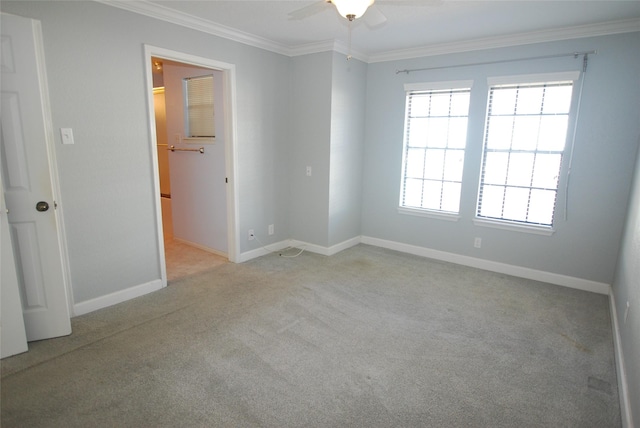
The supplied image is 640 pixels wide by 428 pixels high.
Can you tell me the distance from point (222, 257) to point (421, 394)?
295 centimetres

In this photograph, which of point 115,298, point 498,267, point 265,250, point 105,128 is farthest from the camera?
point 265,250

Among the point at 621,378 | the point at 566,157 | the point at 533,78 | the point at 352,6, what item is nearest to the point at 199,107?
the point at 352,6

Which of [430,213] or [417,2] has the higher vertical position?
[417,2]

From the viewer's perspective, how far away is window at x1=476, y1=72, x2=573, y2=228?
3.63 meters

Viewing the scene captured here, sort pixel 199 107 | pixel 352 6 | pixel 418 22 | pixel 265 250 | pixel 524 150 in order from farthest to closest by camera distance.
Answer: pixel 265 250
pixel 199 107
pixel 524 150
pixel 418 22
pixel 352 6

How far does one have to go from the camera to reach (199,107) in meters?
4.39

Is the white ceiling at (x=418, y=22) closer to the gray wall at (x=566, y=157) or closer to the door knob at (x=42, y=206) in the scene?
the gray wall at (x=566, y=157)

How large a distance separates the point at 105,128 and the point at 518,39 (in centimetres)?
394

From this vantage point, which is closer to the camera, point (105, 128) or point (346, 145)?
point (105, 128)

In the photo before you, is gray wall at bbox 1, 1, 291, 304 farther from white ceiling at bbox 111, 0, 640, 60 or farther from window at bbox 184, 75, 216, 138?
window at bbox 184, 75, 216, 138

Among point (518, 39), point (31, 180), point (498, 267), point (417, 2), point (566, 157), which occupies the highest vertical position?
point (518, 39)

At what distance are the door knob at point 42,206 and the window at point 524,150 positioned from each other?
161 inches

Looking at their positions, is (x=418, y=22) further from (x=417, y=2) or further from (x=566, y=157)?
(x=566, y=157)

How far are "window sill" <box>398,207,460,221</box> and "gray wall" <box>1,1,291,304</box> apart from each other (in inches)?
109
